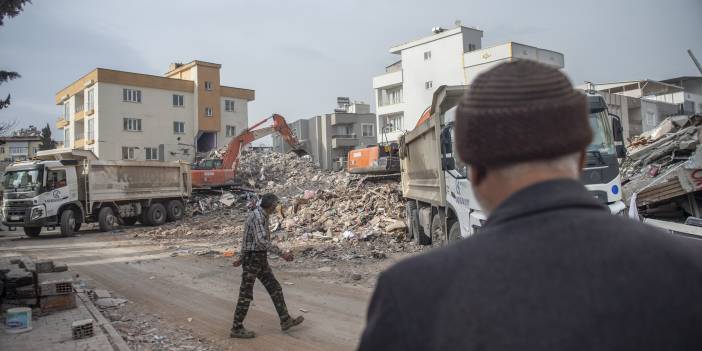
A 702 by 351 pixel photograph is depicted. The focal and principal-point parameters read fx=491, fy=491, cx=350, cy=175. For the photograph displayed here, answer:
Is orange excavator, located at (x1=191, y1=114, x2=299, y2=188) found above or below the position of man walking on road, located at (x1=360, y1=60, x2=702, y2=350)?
above

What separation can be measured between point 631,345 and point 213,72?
45.1 metres

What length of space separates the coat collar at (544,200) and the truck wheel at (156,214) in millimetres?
21599

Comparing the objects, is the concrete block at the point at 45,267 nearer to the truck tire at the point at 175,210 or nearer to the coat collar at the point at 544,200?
the coat collar at the point at 544,200

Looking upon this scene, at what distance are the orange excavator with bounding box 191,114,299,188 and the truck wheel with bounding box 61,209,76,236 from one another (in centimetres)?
Answer: 768

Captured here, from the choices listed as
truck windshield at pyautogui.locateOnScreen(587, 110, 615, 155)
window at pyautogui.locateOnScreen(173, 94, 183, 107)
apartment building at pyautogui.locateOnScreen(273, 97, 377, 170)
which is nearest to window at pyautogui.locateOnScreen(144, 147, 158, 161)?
window at pyautogui.locateOnScreen(173, 94, 183, 107)

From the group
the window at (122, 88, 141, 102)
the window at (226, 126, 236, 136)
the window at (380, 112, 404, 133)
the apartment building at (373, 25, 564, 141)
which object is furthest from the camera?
the window at (380, 112, 404, 133)

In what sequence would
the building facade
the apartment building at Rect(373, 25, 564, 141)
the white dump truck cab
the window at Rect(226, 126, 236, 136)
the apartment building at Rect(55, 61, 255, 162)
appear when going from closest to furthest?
the white dump truck cab < the apartment building at Rect(55, 61, 255, 162) < the building facade < the apartment building at Rect(373, 25, 564, 141) < the window at Rect(226, 126, 236, 136)

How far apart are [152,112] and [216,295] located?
3572cm

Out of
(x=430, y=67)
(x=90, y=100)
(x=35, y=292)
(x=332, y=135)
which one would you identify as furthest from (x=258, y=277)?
(x=332, y=135)

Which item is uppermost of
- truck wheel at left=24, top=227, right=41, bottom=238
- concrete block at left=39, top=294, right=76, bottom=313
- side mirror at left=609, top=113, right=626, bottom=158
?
side mirror at left=609, top=113, right=626, bottom=158

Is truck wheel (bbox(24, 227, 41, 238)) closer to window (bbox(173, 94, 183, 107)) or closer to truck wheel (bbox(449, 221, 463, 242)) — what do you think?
truck wheel (bbox(449, 221, 463, 242))

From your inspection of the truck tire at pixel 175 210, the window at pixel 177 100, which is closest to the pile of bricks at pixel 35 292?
the truck tire at pixel 175 210

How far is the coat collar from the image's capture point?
3.46ft

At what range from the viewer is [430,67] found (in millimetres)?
44031
